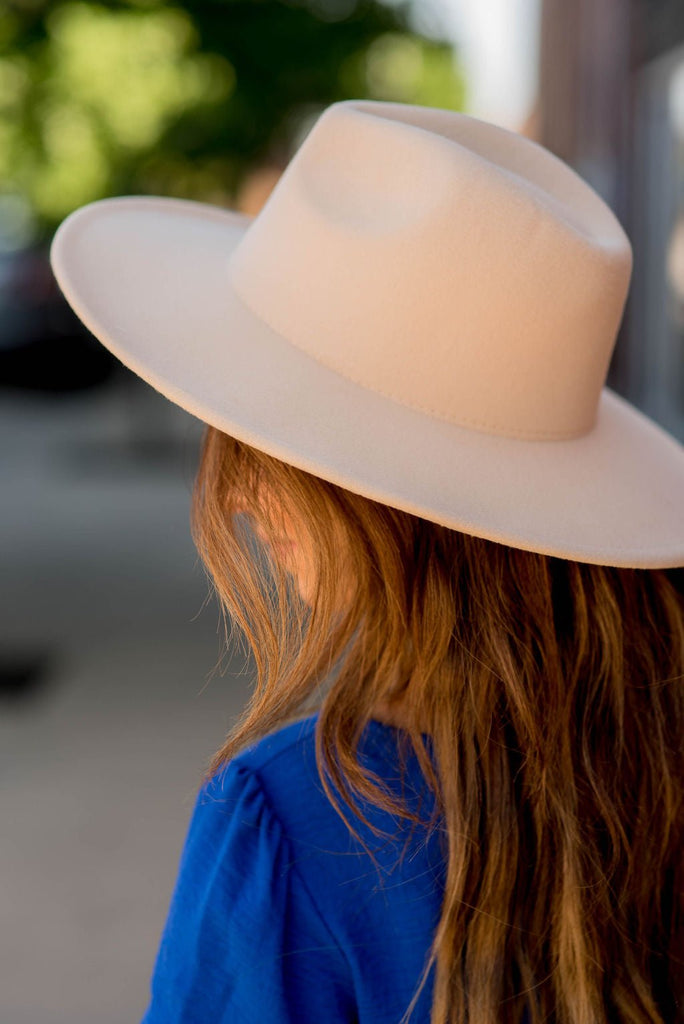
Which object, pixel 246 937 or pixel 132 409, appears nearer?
pixel 246 937

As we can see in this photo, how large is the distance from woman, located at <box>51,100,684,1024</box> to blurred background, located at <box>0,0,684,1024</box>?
35 centimetres

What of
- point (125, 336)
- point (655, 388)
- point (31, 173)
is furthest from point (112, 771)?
point (31, 173)

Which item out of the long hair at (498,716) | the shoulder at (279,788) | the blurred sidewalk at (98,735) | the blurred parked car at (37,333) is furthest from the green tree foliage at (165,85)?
the shoulder at (279,788)

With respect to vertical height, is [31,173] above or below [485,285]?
below

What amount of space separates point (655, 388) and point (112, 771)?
376cm

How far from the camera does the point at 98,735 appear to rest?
4.31 meters

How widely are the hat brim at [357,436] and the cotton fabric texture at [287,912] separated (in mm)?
295

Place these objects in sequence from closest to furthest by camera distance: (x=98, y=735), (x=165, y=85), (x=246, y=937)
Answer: (x=246, y=937), (x=98, y=735), (x=165, y=85)

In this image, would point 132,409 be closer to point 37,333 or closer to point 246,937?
point 37,333

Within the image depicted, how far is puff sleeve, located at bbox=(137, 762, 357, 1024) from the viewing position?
1047mm

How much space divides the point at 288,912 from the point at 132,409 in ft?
32.9

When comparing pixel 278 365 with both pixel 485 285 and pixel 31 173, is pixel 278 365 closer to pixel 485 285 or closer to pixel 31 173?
pixel 485 285

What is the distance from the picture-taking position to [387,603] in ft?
3.89

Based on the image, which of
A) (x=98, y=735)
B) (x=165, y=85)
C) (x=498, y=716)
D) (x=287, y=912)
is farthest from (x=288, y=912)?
(x=165, y=85)
